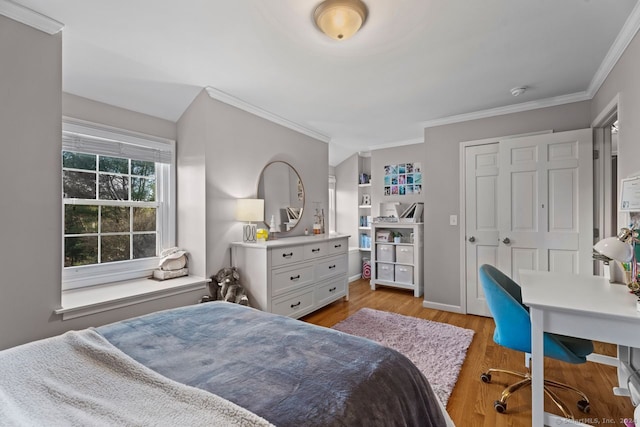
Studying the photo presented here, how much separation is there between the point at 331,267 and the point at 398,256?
1.39 m

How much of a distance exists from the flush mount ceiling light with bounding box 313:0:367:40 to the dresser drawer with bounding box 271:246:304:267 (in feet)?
6.14

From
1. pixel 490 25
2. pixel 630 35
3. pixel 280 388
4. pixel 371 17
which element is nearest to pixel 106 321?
pixel 280 388

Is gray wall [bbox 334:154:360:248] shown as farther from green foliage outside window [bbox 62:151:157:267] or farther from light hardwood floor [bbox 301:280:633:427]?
green foliage outside window [bbox 62:151:157:267]

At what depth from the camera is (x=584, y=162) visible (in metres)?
2.80

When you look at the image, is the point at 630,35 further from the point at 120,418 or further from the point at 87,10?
the point at 87,10

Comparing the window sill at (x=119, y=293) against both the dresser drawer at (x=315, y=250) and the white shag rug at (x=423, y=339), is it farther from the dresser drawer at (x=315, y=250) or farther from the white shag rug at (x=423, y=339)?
the white shag rug at (x=423, y=339)

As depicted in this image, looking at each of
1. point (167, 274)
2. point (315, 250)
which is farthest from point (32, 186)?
point (315, 250)

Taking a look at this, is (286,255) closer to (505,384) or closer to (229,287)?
(229,287)

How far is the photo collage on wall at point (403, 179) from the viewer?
477cm

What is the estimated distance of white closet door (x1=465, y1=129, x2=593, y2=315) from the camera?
282cm

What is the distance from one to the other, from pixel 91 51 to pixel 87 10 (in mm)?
466

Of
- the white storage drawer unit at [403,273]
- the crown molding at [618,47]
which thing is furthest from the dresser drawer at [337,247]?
the crown molding at [618,47]

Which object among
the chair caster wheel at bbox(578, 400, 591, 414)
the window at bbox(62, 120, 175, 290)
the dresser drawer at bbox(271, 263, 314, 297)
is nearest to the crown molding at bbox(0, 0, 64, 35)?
the window at bbox(62, 120, 175, 290)

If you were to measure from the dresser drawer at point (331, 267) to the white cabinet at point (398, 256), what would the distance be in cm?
102
